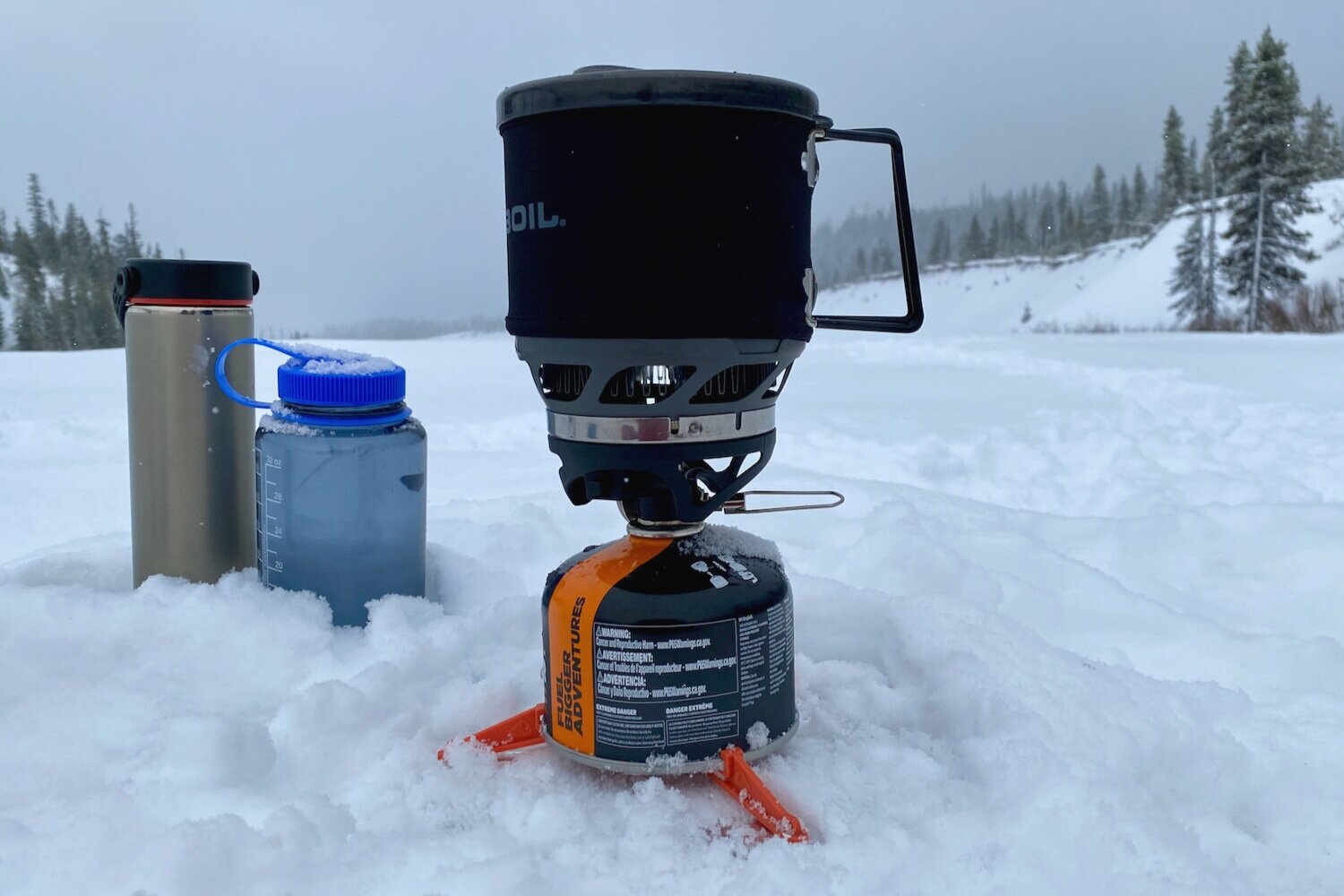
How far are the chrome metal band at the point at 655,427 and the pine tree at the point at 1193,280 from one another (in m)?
32.1

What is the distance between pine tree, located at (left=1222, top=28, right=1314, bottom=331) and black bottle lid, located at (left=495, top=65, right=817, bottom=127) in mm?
27096

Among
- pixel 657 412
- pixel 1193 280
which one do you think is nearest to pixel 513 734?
pixel 657 412

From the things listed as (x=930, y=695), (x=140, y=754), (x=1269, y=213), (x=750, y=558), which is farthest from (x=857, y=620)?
(x=1269, y=213)

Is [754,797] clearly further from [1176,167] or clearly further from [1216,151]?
[1176,167]

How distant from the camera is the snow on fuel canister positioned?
4.63 ft

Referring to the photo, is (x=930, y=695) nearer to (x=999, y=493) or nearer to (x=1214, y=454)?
(x=999, y=493)

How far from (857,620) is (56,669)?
1448mm

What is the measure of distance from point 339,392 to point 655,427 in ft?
2.80

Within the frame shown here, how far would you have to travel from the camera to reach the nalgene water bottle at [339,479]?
1980 mm

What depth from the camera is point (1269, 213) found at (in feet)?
87.8

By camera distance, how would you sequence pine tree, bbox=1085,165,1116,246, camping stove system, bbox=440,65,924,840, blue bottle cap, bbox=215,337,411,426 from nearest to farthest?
camping stove system, bbox=440,65,924,840, blue bottle cap, bbox=215,337,411,426, pine tree, bbox=1085,165,1116,246

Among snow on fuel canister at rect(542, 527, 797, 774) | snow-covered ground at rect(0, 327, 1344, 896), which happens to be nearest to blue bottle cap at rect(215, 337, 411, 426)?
snow-covered ground at rect(0, 327, 1344, 896)

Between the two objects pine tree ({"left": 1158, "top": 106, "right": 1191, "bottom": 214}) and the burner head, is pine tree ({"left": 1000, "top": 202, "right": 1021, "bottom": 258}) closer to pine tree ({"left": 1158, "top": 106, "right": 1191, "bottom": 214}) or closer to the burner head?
pine tree ({"left": 1158, "top": 106, "right": 1191, "bottom": 214})

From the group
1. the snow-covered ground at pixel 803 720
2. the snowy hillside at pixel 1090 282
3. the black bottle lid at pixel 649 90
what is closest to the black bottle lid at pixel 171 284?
the snow-covered ground at pixel 803 720
